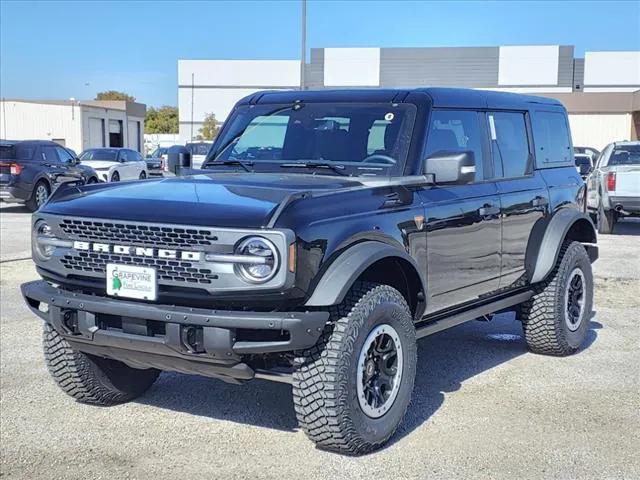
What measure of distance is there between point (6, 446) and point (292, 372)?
1.66m

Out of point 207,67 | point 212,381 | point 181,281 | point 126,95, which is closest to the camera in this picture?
point 181,281

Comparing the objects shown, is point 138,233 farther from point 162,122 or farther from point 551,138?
point 162,122

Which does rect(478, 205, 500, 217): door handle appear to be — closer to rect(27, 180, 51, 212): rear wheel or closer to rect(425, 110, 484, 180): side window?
rect(425, 110, 484, 180): side window

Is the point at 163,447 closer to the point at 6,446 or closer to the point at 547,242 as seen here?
the point at 6,446

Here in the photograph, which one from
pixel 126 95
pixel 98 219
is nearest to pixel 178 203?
pixel 98 219

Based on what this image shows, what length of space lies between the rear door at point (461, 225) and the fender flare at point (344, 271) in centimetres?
71

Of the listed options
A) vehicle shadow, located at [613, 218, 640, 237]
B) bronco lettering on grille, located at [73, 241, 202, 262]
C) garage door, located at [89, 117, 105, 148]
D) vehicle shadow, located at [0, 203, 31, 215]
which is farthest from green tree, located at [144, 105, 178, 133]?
bronco lettering on grille, located at [73, 241, 202, 262]

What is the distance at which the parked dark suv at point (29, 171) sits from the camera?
19.3 m

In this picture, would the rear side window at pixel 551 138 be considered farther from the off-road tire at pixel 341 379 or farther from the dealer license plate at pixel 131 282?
the dealer license plate at pixel 131 282

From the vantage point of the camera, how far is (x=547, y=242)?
6.16m

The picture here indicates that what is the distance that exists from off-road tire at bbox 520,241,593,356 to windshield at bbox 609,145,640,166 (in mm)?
10301

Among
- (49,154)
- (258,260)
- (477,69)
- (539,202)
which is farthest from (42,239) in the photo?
(477,69)

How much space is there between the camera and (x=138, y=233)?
3994 millimetres

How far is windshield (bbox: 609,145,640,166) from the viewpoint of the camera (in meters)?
16.0
